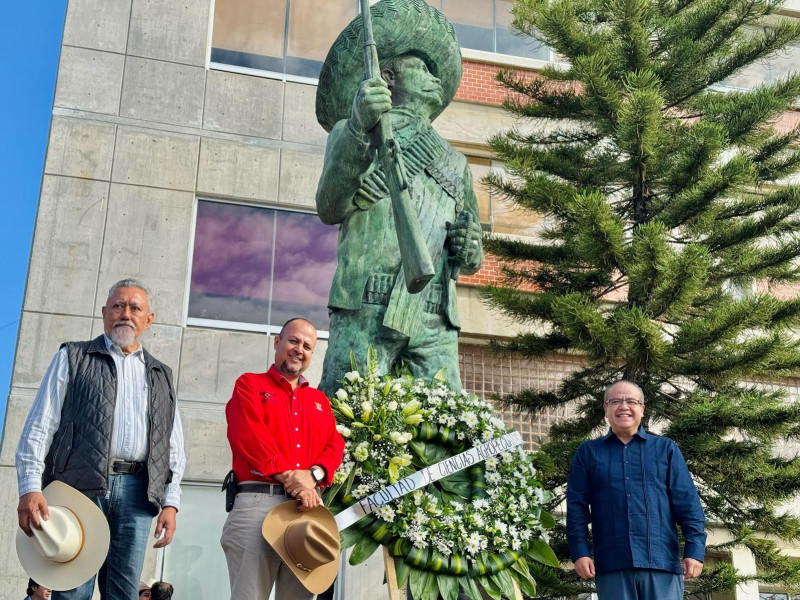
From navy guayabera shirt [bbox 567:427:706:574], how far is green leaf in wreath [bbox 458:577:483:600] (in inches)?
19.0

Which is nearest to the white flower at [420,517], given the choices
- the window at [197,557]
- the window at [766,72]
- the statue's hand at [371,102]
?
the statue's hand at [371,102]

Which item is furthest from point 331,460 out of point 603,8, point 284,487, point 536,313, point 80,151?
point 80,151

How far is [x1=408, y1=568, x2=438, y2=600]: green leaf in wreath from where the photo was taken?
14.4 feet

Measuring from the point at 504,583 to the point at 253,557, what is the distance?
122 cm

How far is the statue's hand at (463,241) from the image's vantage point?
5.42m

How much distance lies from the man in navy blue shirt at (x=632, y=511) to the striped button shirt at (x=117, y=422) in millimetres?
1783

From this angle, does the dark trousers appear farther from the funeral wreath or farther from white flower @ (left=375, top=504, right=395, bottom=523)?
white flower @ (left=375, top=504, right=395, bottom=523)

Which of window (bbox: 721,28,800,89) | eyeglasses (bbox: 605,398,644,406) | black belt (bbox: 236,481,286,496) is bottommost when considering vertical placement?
black belt (bbox: 236,481,286,496)

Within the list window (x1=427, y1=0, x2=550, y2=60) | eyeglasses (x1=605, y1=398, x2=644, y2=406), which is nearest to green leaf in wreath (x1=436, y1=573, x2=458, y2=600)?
eyeglasses (x1=605, y1=398, x2=644, y2=406)

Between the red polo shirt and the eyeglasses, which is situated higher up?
the eyeglasses

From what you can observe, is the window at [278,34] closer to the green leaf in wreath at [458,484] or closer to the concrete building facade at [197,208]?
the concrete building facade at [197,208]

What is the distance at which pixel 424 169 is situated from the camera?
552 centimetres

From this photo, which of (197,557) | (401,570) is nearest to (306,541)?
(401,570)

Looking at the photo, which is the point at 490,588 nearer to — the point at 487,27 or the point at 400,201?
the point at 400,201
